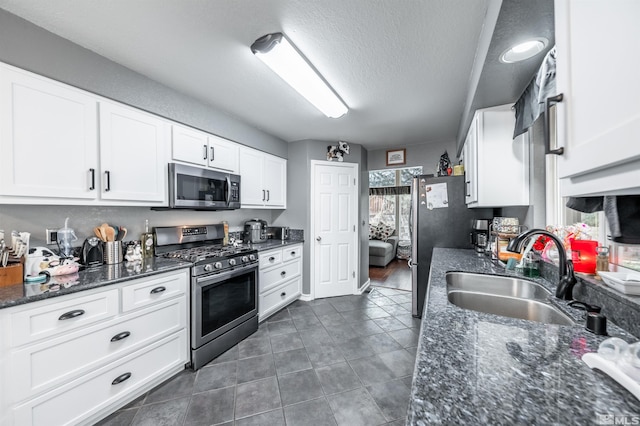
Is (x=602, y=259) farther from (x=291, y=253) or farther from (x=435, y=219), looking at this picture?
(x=291, y=253)

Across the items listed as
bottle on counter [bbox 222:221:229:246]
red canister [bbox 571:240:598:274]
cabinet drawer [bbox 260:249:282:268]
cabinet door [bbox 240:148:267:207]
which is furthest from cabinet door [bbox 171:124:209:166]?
red canister [bbox 571:240:598:274]

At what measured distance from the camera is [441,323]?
2.92 feet

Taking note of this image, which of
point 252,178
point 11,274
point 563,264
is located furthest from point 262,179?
point 563,264

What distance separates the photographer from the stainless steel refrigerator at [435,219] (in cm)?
280

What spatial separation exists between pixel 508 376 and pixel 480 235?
2228 millimetres

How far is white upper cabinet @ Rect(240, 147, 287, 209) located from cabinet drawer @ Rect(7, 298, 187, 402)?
1.56 m

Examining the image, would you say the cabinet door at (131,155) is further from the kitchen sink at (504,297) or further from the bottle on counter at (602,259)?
the bottle on counter at (602,259)

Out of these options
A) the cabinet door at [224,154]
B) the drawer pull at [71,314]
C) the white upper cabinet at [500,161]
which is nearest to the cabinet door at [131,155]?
the cabinet door at [224,154]

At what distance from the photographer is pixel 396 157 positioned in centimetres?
418

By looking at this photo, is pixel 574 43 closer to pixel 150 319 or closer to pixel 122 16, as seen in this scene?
pixel 122 16

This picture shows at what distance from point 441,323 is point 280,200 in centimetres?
302

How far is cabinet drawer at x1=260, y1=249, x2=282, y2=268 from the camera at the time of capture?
2887 millimetres

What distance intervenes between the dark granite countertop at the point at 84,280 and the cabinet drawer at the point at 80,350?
0.82 ft

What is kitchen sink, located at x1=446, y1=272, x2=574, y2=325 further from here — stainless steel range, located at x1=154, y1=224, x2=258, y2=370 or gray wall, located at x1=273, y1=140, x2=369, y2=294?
gray wall, located at x1=273, y1=140, x2=369, y2=294
